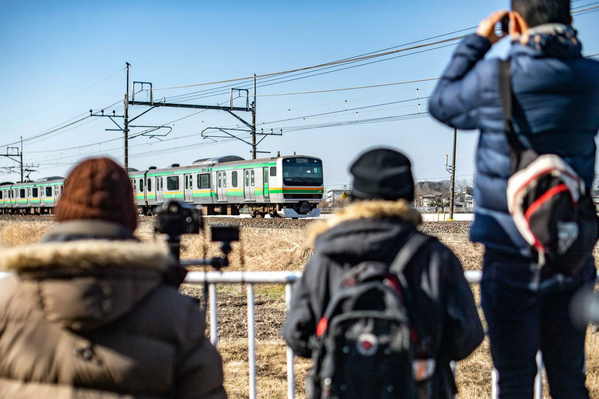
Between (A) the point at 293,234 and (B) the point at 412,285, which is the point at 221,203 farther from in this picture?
(B) the point at 412,285

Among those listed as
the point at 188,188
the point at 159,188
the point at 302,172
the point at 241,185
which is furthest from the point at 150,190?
the point at 302,172

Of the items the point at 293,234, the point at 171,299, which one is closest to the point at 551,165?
the point at 171,299

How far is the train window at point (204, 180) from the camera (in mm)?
31359

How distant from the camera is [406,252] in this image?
5.99 feet

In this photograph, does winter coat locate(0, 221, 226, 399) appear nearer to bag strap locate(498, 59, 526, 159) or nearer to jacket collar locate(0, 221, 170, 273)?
jacket collar locate(0, 221, 170, 273)

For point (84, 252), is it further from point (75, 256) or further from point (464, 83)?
point (464, 83)

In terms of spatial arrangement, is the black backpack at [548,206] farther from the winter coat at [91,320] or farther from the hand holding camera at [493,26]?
the winter coat at [91,320]

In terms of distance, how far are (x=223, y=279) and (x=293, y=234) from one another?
31.3 feet

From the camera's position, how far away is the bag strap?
6.38 feet

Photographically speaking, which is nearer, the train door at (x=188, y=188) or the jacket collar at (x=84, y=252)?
the jacket collar at (x=84, y=252)

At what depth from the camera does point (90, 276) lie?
1593mm

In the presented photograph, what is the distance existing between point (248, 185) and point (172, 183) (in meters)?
7.48

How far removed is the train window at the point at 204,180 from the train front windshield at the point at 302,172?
21.0ft

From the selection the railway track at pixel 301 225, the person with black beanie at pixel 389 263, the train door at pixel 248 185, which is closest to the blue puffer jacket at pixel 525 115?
the person with black beanie at pixel 389 263
